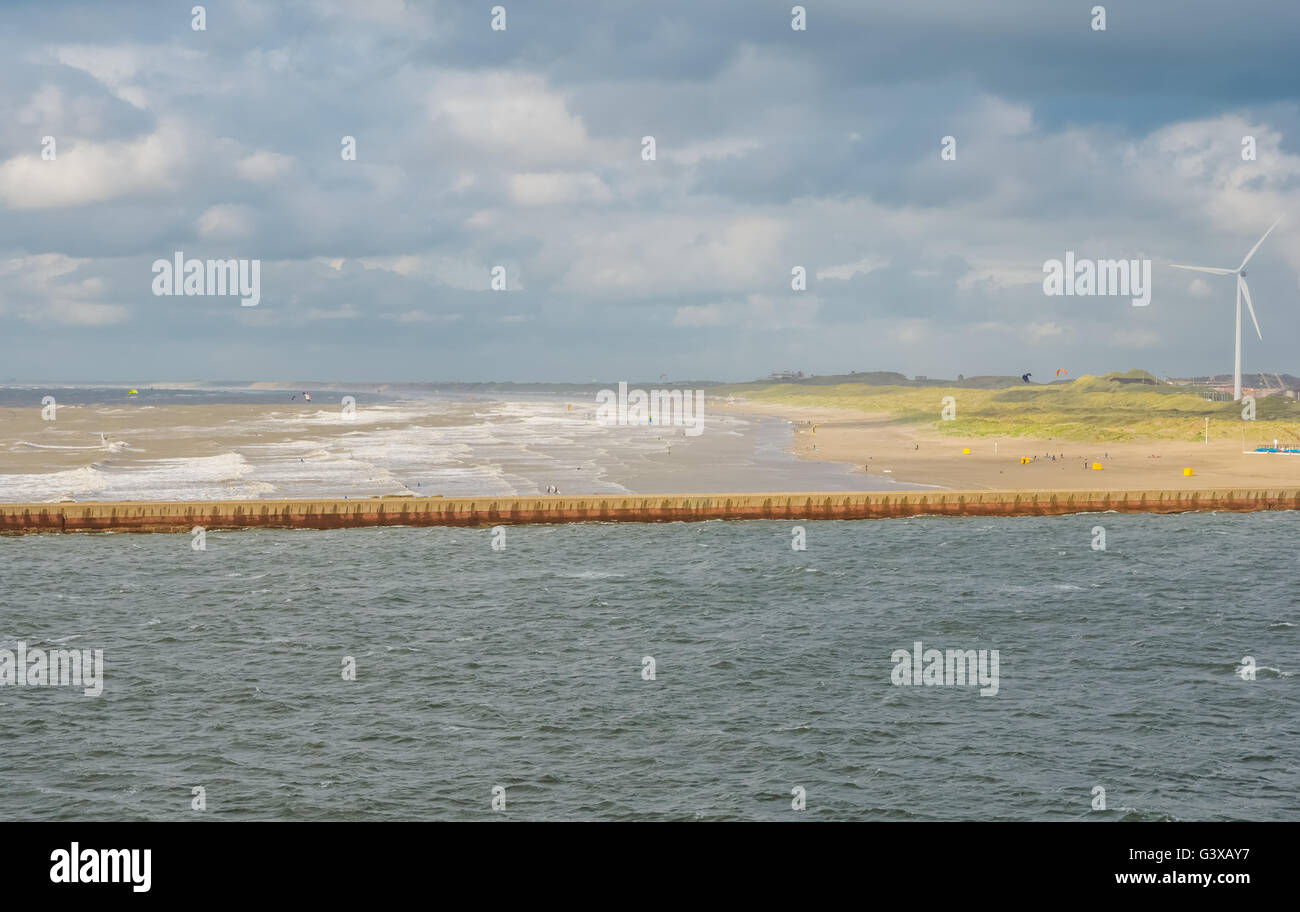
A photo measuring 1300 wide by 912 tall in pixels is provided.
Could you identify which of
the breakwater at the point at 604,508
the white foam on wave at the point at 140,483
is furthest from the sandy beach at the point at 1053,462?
the white foam on wave at the point at 140,483
